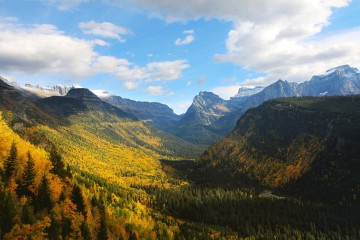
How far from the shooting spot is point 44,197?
473 ft

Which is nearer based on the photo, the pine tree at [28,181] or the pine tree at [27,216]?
the pine tree at [27,216]

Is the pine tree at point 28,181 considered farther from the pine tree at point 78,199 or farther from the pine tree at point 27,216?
the pine tree at point 78,199

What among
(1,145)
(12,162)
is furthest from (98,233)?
(1,145)

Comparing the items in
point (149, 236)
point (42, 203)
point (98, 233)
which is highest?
point (42, 203)

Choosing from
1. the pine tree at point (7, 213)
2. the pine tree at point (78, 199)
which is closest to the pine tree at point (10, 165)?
the pine tree at point (7, 213)

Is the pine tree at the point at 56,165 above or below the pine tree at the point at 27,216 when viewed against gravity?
above

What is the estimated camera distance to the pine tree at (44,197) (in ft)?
464

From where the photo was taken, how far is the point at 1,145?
181500 millimetres

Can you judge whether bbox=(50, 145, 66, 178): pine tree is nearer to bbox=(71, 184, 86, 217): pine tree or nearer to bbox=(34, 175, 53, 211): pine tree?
bbox=(71, 184, 86, 217): pine tree

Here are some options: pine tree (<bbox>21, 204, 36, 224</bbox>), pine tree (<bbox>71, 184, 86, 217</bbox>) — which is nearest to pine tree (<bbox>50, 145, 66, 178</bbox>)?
pine tree (<bbox>71, 184, 86, 217</bbox>)

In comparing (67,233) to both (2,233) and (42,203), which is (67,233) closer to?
(42,203)

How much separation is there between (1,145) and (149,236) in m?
93.8

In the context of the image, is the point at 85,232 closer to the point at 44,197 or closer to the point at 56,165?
the point at 44,197

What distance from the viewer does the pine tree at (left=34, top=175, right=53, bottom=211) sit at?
464 ft
